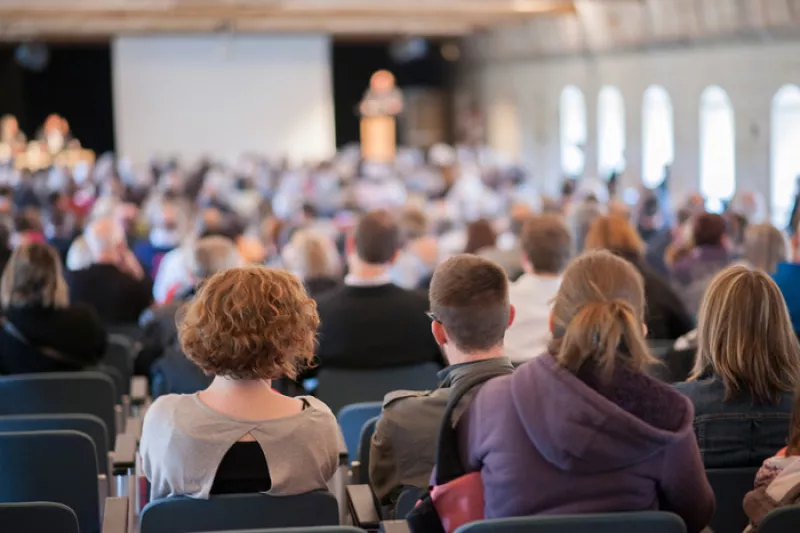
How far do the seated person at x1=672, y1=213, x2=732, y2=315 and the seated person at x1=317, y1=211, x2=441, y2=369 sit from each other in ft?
7.86

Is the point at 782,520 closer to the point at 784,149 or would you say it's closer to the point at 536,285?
the point at 536,285

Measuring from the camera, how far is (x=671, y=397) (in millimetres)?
2545

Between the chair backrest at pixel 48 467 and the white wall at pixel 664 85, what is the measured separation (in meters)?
11.0

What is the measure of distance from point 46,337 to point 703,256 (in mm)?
3972

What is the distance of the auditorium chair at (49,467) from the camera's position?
140 inches

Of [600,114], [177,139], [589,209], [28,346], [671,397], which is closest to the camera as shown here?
[671,397]

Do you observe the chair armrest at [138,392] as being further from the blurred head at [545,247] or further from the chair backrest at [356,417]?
the blurred head at [545,247]

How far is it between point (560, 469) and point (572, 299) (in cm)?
46

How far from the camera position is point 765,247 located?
6168 mm

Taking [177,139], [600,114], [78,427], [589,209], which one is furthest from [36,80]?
[78,427]

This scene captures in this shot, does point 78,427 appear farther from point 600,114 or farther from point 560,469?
point 600,114

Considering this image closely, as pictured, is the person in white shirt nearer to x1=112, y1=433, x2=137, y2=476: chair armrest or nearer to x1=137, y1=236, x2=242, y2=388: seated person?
x1=137, y1=236, x2=242, y2=388: seated person

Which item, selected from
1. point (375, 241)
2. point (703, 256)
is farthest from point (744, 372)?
point (703, 256)

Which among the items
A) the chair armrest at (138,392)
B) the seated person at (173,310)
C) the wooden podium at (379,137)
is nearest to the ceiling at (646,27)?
the wooden podium at (379,137)
